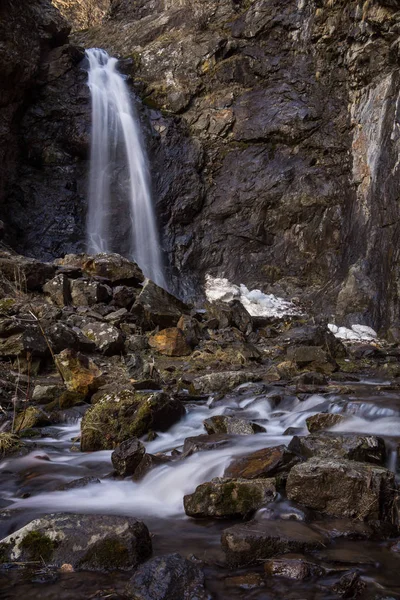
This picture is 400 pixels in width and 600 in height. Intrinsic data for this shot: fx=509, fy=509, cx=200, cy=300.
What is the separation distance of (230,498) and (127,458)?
1.22 meters

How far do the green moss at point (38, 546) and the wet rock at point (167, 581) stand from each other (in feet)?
1.74

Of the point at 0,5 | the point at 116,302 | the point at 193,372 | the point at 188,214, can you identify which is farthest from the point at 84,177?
the point at 193,372

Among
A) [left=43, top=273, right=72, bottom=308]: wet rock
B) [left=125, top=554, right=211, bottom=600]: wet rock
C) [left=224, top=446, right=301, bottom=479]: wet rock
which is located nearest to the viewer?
[left=125, top=554, right=211, bottom=600]: wet rock

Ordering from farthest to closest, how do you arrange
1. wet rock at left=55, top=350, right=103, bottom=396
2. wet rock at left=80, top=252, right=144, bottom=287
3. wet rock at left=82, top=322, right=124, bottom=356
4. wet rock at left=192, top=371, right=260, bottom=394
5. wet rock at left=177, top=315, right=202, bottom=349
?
wet rock at left=80, top=252, right=144, bottom=287, wet rock at left=177, top=315, right=202, bottom=349, wet rock at left=82, top=322, right=124, bottom=356, wet rock at left=192, top=371, right=260, bottom=394, wet rock at left=55, top=350, right=103, bottom=396

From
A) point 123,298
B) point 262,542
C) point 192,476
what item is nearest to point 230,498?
point 262,542

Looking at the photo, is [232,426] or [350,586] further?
[232,426]

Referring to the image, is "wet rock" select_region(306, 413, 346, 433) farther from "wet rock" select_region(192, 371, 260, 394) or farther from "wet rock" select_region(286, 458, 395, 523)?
"wet rock" select_region(192, 371, 260, 394)

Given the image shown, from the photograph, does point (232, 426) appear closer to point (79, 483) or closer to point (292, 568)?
point (79, 483)

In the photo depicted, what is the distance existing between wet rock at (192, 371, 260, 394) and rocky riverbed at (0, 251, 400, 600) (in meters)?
0.03

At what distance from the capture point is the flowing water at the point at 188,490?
7.99 ft

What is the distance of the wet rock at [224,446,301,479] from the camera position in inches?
143

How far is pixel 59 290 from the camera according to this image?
1140 centimetres

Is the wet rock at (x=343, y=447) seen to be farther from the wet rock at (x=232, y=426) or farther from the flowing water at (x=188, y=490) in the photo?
the wet rock at (x=232, y=426)

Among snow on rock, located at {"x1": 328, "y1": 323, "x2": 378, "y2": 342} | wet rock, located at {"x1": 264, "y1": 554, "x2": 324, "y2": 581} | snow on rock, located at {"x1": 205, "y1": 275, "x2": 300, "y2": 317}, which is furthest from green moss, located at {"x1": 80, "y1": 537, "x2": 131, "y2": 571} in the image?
snow on rock, located at {"x1": 205, "y1": 275, "x2": 300, "y2": 317}
